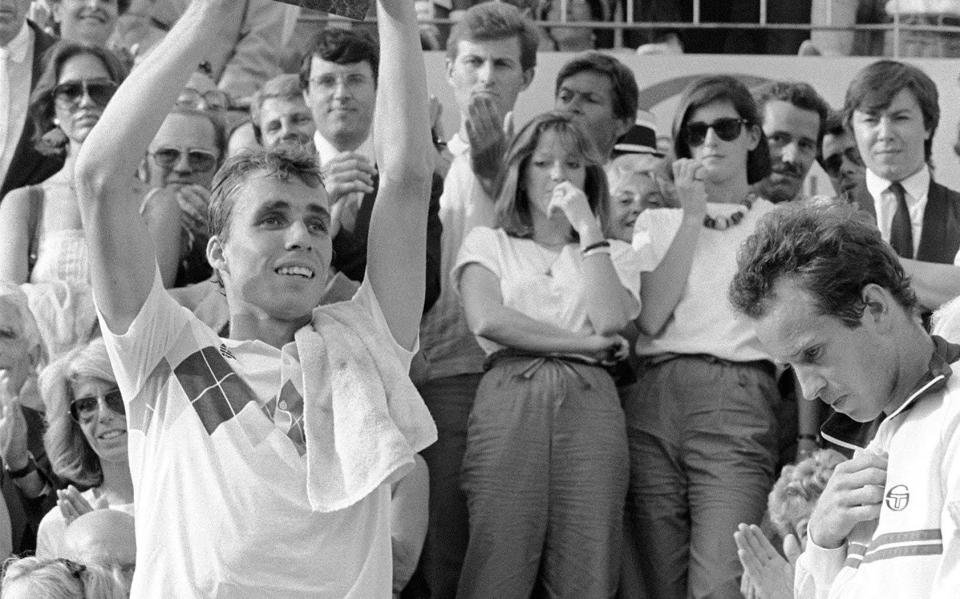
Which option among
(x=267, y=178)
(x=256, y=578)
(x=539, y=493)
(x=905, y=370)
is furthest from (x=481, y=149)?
(x=905, y=370)

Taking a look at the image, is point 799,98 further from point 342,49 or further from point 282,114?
point 282,114

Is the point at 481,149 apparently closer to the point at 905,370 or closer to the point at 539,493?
the point at 539,493

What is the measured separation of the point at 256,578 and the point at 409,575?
1711 mm

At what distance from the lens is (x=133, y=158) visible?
324 centimetres

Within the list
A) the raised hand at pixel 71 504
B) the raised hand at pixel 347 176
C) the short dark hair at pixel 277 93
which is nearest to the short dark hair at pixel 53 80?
the short dark hair at pixel 277 93

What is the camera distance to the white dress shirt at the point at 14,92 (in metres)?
6.23

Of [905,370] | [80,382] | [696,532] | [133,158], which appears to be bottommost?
[696,532]

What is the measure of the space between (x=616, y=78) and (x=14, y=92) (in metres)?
2.33

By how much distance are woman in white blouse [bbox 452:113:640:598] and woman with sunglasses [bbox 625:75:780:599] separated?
0.16m

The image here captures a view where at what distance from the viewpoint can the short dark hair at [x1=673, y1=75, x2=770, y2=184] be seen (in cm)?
583

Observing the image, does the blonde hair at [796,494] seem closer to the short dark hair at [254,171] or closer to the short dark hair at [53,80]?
the short dark hair at [254,171]

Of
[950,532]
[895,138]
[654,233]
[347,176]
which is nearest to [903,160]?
[895,138]

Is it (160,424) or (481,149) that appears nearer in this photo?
(160,424)

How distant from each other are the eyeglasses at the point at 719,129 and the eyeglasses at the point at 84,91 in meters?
2.11
